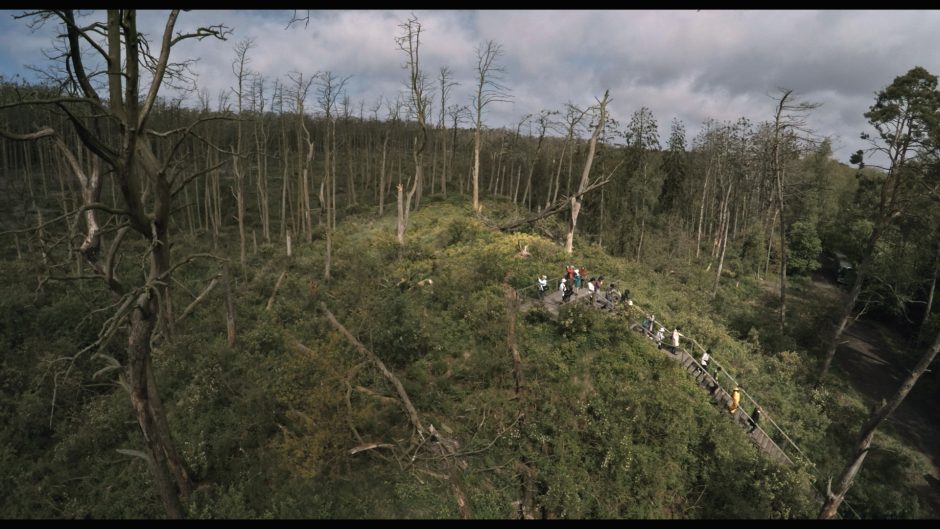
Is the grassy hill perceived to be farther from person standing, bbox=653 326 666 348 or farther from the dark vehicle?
the dark vehicle

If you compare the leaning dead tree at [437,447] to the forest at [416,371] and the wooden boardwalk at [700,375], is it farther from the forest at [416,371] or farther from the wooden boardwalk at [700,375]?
the wooden boardwalk at [700,375]

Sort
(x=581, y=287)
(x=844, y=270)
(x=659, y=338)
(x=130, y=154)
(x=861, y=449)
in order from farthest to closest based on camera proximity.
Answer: (x=844, y=270), (x=581, y=287), (x=659, y=338), (x=861, y=449), (x=130, y=154)

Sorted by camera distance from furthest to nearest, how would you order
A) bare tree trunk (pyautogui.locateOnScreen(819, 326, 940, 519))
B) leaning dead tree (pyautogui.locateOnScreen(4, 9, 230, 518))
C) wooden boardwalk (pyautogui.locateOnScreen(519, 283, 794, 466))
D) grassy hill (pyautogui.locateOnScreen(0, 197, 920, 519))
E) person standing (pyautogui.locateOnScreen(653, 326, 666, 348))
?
person standing (pyautogui.locateOnScreen(653, 326, 666, 348)) < wooden boardwalk (pyautogui.locateOnScreen(519, 283, 794, 466)) < grassy hill (pyautogui.locateOnScreen(0, 197, 920, 519)) < bare tree trunk (pyautogui.locateOnScreen(819, 326, 940, 519)) < leaning dead tree (pyautogui.locateOnScreen(4, 9, 230, 518))

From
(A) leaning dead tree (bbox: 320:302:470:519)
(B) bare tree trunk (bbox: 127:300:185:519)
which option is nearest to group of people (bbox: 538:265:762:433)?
(A) leaning dead tree (bbox: 320:302:470:519)

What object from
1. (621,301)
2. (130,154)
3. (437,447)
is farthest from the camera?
(621,301)

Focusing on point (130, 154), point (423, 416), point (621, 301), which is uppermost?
point (130, 154)

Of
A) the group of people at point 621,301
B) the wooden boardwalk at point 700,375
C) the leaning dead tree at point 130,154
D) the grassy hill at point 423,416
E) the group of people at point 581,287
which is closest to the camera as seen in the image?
the leaning dead tree at point 130,154

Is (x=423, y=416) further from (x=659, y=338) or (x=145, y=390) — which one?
(x=659, y=338)

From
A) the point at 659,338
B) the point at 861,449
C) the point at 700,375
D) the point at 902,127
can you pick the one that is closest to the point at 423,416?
the point at 659,338

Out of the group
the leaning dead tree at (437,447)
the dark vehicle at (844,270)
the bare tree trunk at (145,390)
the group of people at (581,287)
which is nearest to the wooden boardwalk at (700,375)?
the group of people at (581,287)

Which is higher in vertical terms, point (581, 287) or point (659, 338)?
point (581, 287)

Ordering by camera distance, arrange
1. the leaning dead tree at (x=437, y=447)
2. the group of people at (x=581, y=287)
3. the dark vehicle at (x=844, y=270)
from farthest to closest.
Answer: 1. the dark vehicle at (x=844, y=270)
2. the group of people at (x=581, y=287)
3. the leaning dead tree at (x=437, y=447)

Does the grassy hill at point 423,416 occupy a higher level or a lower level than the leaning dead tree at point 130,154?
lower

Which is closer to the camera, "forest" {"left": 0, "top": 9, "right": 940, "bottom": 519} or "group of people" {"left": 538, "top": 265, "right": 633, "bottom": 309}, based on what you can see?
"forest" {"left": 0, "top": 9, "right": 940, "bottom": 519}
